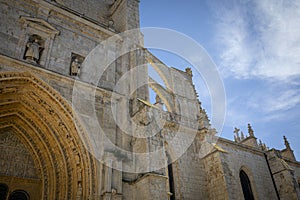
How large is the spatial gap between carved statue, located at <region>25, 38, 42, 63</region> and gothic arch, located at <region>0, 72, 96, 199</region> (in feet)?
2.08

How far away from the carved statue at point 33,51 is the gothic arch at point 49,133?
2.08ft

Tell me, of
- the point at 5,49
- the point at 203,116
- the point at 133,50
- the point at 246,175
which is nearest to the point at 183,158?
the point at 203,116

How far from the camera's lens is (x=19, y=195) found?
287 inches

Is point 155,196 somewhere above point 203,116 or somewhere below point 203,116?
below

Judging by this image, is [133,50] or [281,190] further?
[281,190]

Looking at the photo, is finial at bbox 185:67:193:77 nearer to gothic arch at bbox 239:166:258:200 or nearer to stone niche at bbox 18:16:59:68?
gothic arch at bbox 239:166:258:200

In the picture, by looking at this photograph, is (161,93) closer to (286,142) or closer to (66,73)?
(66,73)

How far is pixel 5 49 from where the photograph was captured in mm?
7195

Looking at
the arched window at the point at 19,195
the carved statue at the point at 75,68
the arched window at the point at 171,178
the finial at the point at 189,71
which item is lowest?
the arched window at the point at 19,195

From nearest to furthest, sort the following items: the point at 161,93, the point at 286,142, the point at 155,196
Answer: the point at 155,196 < the point at 161,93 < the point at 286,142

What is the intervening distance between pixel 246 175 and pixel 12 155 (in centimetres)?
1010

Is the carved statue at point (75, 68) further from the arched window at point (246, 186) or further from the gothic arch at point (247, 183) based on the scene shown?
the arched window at point (246, 186)

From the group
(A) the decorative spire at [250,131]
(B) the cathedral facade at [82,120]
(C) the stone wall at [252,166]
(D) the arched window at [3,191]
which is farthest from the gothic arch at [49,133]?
(A) the decorative spire at [250,131]

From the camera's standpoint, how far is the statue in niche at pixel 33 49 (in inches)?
296
